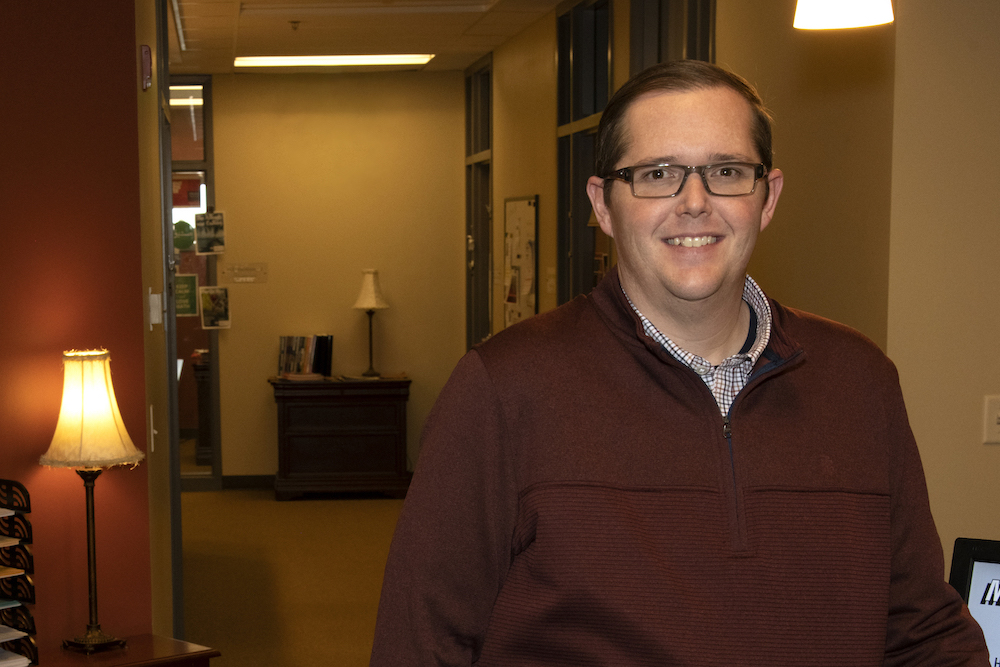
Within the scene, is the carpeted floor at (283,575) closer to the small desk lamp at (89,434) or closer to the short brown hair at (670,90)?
the small desk lamp at (89,434)

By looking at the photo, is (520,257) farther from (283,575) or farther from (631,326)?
(631,326)

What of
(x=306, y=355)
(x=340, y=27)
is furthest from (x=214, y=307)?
(x=340, y=27)

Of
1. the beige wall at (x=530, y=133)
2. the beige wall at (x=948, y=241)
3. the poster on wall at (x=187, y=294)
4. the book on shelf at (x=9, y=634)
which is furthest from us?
the poster on wall at (x=187, y=294)

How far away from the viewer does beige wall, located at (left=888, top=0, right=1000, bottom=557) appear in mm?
2678

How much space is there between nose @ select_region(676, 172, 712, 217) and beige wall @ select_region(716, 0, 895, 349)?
1.50 m

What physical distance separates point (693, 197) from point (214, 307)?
733cm

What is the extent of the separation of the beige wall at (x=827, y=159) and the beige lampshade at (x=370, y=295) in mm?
4967

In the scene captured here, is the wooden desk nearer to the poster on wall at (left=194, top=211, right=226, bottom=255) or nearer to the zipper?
the zipper

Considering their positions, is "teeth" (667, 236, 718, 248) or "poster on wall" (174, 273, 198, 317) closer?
"teeth" (667, 236, 718, 248)

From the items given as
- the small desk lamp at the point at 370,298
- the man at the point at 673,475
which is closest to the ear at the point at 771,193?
the man at the point at 673,475

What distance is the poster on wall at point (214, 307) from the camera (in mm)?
8273

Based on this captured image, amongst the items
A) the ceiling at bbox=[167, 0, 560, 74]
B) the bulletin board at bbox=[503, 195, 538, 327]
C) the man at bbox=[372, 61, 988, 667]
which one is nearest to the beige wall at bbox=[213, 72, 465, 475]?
the ceiling at bbox=[167, 0, 560, 74]

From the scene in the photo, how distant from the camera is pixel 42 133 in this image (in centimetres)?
320

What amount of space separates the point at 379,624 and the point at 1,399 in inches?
89.0
